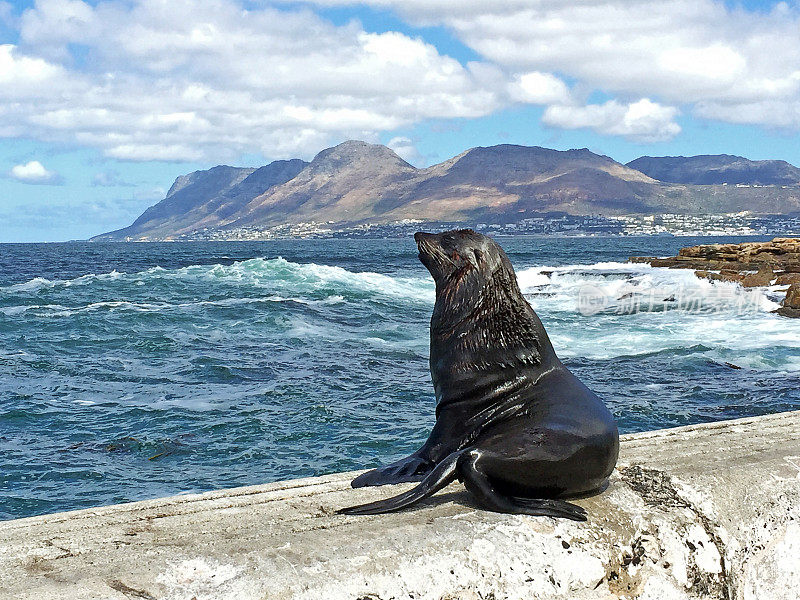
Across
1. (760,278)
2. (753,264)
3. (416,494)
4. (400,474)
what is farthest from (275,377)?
(753,264)

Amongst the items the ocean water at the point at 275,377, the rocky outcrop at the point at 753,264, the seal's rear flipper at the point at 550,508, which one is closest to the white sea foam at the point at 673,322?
the ocean water at the point at 275,377

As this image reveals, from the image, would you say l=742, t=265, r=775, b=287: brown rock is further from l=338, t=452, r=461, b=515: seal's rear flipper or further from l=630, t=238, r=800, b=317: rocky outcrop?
l=338, t=452, r=461, b=515: seal's rear flipper

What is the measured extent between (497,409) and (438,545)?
1014 mm

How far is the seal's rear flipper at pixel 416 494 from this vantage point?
3246 mm

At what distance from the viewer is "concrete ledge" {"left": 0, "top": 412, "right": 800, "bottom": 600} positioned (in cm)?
257

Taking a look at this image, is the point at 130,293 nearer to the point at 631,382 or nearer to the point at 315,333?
the point at 315,333

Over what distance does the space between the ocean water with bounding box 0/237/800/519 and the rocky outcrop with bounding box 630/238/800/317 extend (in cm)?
83

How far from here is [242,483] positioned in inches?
312

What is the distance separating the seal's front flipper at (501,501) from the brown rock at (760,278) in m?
22.0

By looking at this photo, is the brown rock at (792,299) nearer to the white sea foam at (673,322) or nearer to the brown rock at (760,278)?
the white sea foam at (673,322)

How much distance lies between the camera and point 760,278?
23.7 m

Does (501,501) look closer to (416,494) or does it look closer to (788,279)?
(416,494)

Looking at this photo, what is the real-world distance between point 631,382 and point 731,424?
25.3ft

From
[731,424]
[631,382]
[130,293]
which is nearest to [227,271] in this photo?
[130,293]
